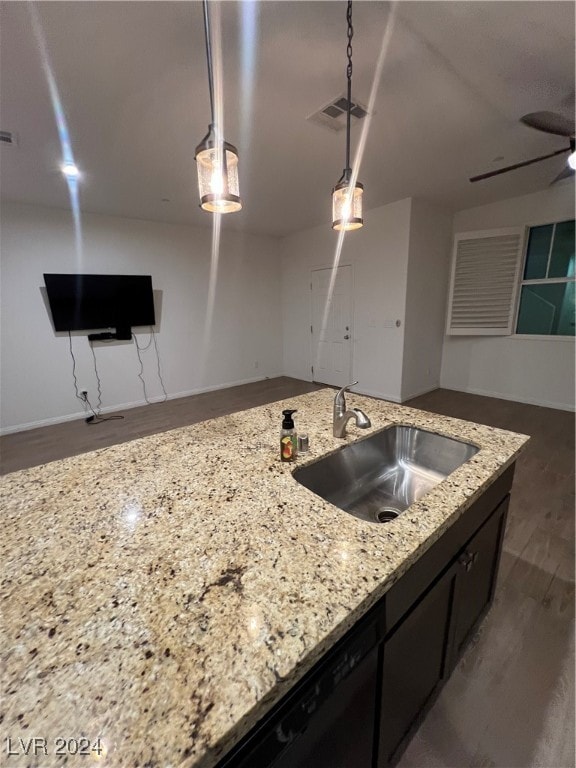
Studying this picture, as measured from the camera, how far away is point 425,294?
4461 millimetres

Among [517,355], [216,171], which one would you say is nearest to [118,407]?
[216,171]

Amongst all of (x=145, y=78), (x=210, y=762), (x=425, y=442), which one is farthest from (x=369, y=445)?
(x=145, y=78)

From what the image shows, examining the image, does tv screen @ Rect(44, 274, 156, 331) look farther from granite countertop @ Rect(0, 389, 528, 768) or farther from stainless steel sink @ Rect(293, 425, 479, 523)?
stainless steel sink @ Rect(293, 425, 479, 523)

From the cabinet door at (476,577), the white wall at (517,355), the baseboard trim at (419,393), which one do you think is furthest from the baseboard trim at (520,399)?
the cabinet door at (476,577)

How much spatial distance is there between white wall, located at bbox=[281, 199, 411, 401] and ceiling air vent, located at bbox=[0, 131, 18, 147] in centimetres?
371

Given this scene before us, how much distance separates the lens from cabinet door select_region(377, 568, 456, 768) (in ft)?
2.84

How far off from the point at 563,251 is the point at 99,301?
5.83 metres

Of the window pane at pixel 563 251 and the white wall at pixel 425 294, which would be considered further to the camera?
the white wall at pixel 425 294

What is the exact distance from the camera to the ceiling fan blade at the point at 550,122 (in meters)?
1.86

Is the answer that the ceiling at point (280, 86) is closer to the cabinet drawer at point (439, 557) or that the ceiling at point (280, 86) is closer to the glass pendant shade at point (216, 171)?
the glass pendant shade at point (216, 171)

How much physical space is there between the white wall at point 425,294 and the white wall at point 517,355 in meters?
0.31

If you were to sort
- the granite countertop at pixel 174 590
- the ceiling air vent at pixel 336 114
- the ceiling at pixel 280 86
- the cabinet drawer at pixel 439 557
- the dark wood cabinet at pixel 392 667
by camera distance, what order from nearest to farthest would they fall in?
the granite countertop at pixel 174 590 < the dark wood cabinet at pixel 392 667 < the cabinet drawer at pixel 439 557 < the ceiling at pixel 280 86 < the ceiling air vent at pixel 336 114

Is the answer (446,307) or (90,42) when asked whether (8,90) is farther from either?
(446,307)

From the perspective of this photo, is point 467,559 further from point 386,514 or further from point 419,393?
point 419,393
